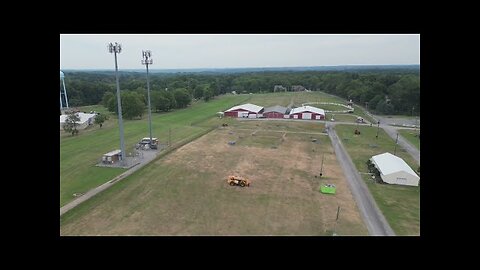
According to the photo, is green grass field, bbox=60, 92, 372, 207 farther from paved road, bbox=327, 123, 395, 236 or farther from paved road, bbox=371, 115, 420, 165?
paved road, bbox=371, 115, 420, 165

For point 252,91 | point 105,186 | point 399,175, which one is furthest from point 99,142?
point 252,91

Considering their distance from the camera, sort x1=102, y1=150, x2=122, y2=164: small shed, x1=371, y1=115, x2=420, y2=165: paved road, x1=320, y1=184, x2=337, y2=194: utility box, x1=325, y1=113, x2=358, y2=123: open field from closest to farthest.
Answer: x1=320, y1=184, x2=337, y2=194: utility box → x1=102, y1=150, x2=122, y2=164: small shed → x1=371, y1=115, x2=420, y2=165: paved road → x1=325, y1=113, x2=358, y2=123: open field

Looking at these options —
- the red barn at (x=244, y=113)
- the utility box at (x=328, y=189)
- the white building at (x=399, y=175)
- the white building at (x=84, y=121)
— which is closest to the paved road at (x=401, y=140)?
the white building at (x=399, y=175)

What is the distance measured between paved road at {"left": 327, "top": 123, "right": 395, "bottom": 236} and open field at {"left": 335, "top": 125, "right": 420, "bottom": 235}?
0.31 m

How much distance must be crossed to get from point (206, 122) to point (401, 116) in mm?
31779

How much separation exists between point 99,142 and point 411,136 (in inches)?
1306

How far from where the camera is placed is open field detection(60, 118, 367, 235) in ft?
47.8

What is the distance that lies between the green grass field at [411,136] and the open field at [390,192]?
202 cm

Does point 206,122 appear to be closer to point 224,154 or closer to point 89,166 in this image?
point 224,154

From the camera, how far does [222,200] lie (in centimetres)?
1745

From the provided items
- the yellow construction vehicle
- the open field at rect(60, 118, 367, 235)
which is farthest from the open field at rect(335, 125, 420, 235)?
the yellow construction vehicle

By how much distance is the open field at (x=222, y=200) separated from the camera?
14.6 m

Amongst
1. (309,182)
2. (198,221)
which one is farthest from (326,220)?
(198,221)

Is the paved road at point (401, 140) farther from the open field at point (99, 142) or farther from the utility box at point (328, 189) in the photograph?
the open field at point (99, 142)
